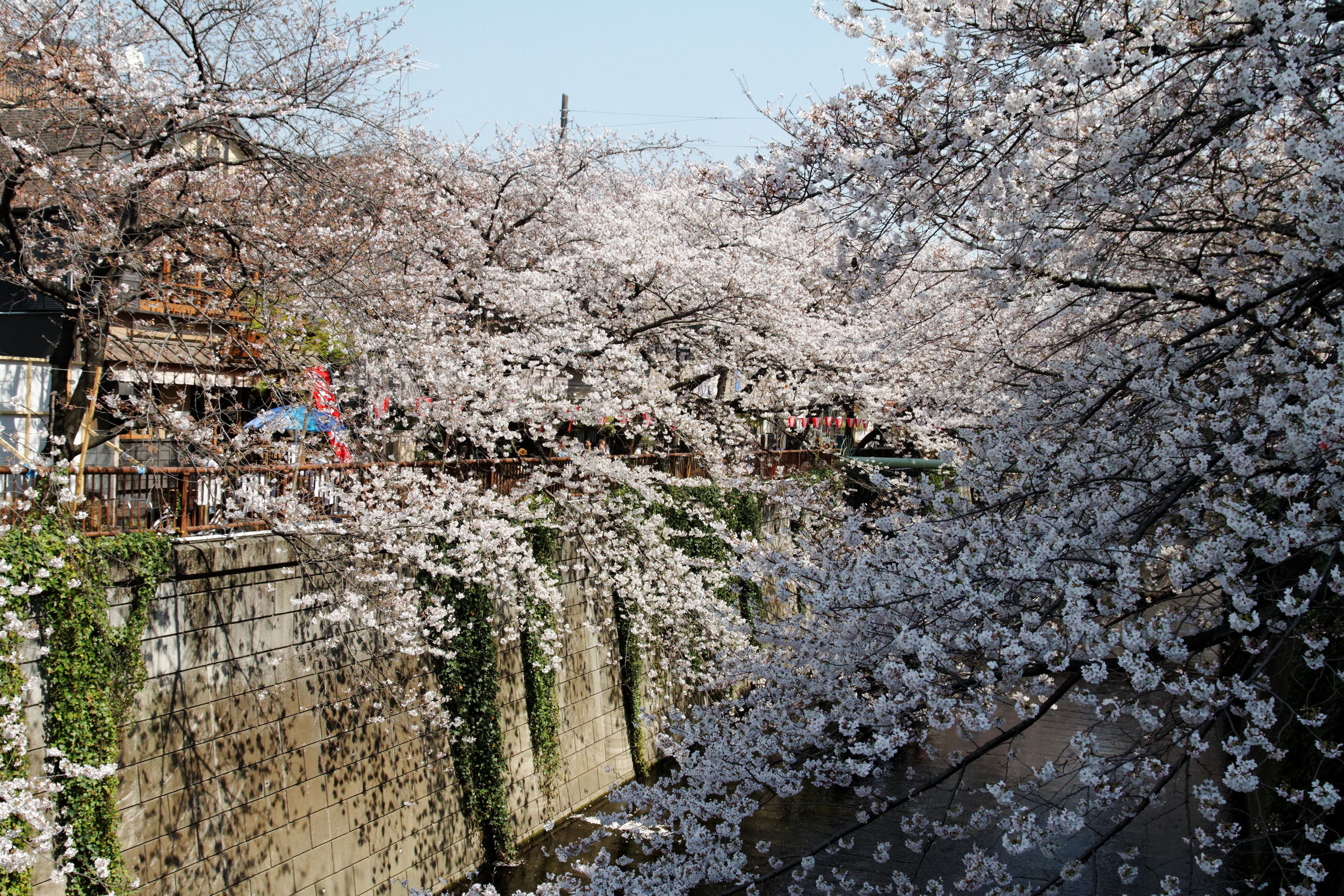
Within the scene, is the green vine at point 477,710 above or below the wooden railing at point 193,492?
below

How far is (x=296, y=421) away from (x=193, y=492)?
114cm

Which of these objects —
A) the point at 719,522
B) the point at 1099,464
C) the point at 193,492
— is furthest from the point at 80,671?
the point at 719,522

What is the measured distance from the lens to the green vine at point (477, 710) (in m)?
10.6

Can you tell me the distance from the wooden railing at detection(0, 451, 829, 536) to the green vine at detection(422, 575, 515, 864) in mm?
1692

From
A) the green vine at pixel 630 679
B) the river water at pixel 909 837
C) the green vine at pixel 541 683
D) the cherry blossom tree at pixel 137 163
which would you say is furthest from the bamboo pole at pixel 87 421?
the green vine at pixel 630 679

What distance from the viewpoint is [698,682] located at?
15.1 m

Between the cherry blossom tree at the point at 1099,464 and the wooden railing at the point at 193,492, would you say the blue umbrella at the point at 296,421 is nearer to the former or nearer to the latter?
the wooden railing at the point at 193,492

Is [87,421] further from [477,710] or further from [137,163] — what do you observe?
[477,710]

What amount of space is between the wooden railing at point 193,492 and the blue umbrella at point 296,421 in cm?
45

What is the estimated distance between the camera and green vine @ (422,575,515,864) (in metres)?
10.6

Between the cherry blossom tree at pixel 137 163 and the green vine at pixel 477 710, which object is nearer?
the cherry blossom tree at pixel 137 163

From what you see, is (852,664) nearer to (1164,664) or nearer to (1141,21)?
(1164,664)

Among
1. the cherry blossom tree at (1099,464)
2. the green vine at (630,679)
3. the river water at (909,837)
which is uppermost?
the cherry blossom tree at (1099,464)

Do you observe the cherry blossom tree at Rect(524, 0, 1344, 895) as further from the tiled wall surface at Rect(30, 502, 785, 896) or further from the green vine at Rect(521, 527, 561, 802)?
the green vine at Rect(521, 527, 561, 802)
